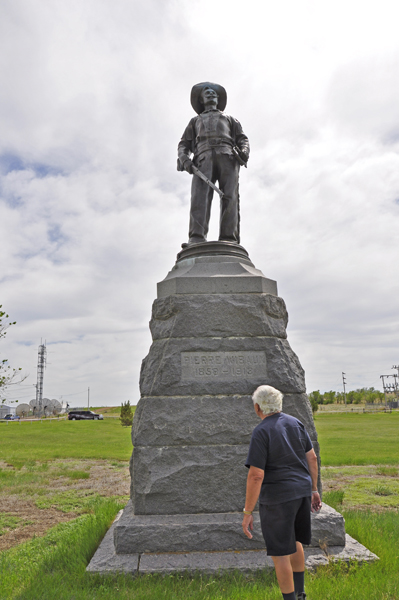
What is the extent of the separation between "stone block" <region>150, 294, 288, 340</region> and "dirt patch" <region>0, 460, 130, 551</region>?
3.07 meters

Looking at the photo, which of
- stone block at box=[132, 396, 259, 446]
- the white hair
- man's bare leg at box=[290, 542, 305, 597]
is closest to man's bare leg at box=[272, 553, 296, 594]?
man's bare leg at box=[290, 542, 305, 597]

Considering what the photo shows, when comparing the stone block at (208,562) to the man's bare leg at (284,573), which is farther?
the stone block at (208,562)

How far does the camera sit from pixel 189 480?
433 centimetres

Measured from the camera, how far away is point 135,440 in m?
4.53

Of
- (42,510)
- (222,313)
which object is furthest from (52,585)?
(42,510)

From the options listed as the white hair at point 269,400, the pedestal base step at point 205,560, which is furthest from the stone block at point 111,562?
the white hair at point 269,400

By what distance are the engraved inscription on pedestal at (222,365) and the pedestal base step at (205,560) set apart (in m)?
Result: 1.66

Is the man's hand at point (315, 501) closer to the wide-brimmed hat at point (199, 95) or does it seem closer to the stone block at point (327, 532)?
the stone block at point (327, 532)

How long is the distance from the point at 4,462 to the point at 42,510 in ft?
21.2

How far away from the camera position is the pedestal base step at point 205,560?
3.68 meters

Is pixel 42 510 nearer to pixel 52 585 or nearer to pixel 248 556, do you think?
pixel 52 585

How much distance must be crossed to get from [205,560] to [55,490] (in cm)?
497

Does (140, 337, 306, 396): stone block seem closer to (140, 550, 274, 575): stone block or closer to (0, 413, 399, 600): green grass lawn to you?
(140, 550, 274, 575): stone block

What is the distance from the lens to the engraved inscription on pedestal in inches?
184
